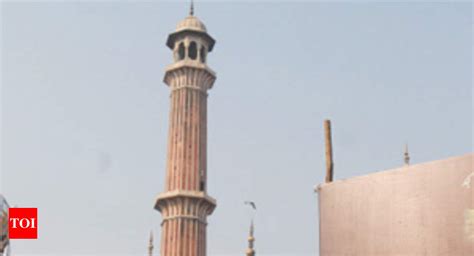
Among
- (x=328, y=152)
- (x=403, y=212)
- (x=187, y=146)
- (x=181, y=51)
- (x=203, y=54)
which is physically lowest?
(x=403, y=212)

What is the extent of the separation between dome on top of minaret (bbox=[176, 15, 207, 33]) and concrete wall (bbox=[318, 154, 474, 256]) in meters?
31.0

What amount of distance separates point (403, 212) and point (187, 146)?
28.3m

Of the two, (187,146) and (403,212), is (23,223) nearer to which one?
(403,212)

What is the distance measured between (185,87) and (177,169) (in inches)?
253

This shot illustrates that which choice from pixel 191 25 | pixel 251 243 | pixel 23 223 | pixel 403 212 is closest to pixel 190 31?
pixel 191 25

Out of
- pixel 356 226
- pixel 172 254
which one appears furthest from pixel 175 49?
pixel 356 226

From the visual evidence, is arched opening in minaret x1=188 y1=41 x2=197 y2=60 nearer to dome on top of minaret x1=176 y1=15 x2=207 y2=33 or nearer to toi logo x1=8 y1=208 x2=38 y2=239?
dome on top of minaret x1=176 y1=15 x2=207 y2=33

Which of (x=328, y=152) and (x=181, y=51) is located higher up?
(x=181, y=51)

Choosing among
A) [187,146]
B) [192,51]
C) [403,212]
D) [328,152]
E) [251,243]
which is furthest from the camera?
[192,51]

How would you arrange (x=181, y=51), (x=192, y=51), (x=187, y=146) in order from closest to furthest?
1. (x=187, y=146)
2. (x=181, y=51)
3. (x=192, y=51)

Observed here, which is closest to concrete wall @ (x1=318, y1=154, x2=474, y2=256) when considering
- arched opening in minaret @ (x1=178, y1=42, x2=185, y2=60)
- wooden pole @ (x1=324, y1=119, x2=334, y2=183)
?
wooden pole @ (x1=324, y1=119, x2=334, y2=183)

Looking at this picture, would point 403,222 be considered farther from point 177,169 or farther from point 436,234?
point 177,169

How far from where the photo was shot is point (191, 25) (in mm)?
54875

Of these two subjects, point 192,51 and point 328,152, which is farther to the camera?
point 192,51
